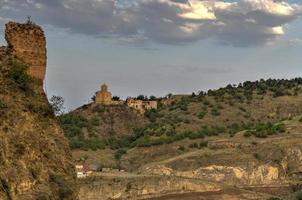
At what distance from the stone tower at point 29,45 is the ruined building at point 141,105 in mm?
70886

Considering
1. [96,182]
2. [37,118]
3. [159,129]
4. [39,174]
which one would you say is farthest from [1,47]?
[159,129]

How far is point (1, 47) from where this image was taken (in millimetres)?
19250

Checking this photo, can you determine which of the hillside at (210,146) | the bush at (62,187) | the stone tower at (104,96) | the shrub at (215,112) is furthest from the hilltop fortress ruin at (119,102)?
the bush at (62,187)

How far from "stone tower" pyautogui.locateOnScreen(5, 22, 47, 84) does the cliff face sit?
32mm

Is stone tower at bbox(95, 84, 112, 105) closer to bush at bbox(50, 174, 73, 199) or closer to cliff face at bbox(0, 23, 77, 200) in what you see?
cliff face at bbox(0, 23, 77, 200)

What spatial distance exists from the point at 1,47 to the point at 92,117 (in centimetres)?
6503

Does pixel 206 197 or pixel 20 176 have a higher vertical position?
pixel 20 176

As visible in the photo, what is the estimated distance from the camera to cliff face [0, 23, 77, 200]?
16.0m

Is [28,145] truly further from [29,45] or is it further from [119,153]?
[119,153]

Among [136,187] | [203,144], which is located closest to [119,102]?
[203,144]

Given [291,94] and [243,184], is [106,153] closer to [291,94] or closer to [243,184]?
[243,184]

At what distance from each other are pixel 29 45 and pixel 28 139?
3.62 m

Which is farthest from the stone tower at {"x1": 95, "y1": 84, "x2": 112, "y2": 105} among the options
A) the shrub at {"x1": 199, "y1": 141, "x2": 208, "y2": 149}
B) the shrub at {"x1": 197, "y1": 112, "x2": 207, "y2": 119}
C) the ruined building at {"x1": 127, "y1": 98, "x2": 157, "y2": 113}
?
the shrub at {"x1": 199, "y1": 141, "x2": 208, "y2": 149}

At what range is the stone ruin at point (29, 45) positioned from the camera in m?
19.1
